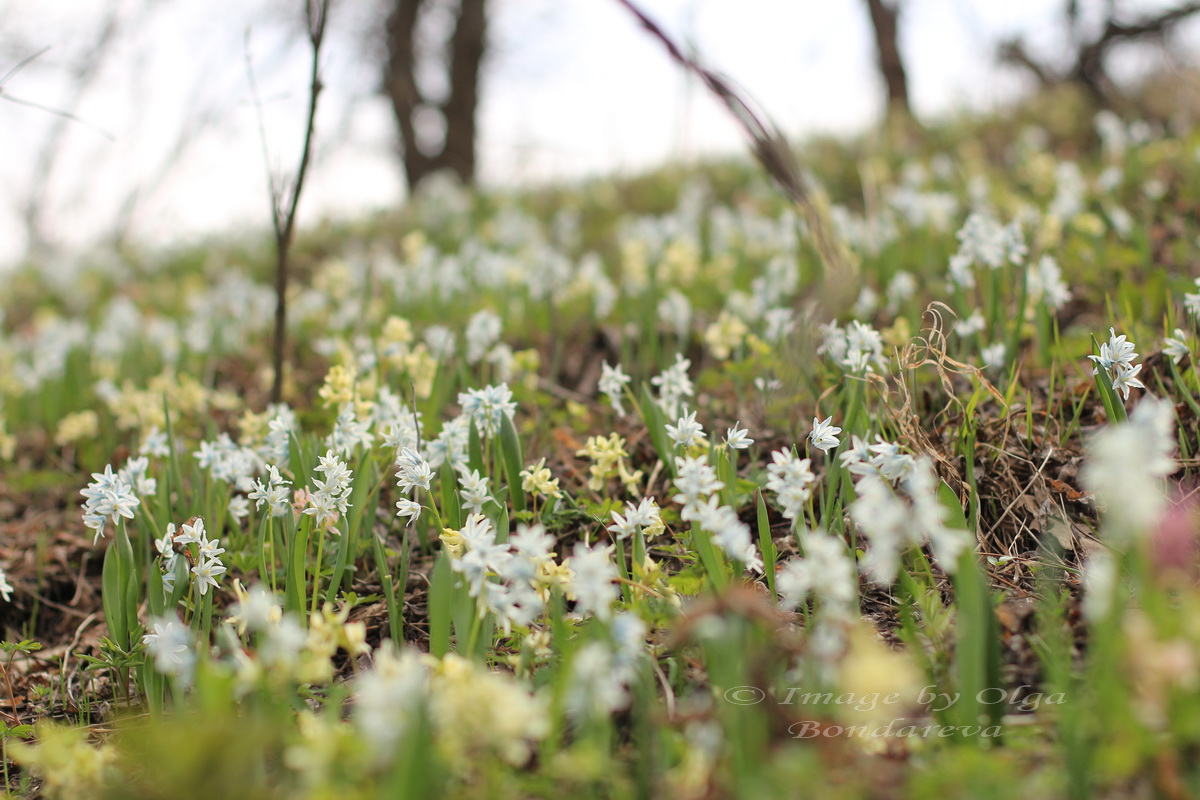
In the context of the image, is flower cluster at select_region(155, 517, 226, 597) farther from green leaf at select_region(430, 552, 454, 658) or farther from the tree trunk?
the tree trunk

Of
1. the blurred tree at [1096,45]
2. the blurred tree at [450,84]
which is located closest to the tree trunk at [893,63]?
the blurred tree at [1096,45]

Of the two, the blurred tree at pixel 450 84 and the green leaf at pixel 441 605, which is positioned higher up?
the blurred tree at pixel 450 84

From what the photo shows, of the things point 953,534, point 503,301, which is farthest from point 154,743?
point 503,301

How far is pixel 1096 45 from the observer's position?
860cm

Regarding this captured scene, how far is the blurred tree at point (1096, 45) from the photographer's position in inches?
317

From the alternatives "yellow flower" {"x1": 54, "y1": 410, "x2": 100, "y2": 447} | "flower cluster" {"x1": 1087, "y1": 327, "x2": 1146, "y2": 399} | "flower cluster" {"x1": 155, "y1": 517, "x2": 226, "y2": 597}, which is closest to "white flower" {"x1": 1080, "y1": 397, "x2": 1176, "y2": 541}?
"flower cluster" {"x1": 1087, "y1": 327, "x2": 1146, "y2": 399}

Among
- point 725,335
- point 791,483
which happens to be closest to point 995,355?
point 725,335

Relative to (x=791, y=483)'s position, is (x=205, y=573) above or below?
below

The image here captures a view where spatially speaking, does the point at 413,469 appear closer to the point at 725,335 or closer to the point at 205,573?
the point at 205,573

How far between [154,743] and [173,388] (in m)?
2.78

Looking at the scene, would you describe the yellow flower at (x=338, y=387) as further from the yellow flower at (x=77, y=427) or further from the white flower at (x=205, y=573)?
the yellow flower at (x=77, y=427)

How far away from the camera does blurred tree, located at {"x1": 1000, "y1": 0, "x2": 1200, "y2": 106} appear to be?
26.4 ft

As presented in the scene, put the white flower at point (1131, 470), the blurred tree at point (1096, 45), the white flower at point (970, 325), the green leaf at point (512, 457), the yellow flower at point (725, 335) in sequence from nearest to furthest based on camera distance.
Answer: the white flower at point (1131, 470) < the green leaf at point (512, 457) < the white flower at point (970, 325) < the yellow flower at point (725, 335) < the blurred tree at point (1096, 45)

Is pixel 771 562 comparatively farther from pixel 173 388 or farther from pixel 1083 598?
pixel 173 388
